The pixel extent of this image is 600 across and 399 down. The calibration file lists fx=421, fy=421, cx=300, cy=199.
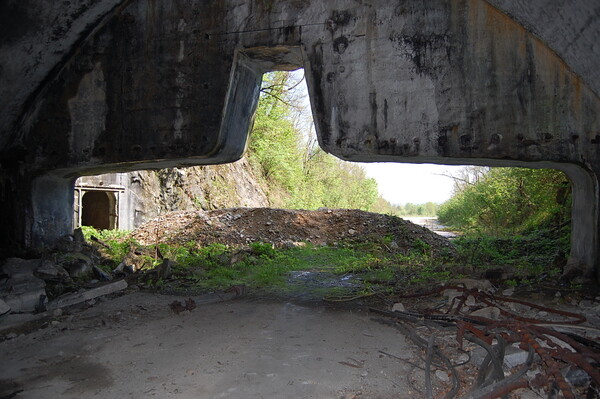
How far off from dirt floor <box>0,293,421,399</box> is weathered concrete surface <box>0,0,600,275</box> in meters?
1.85

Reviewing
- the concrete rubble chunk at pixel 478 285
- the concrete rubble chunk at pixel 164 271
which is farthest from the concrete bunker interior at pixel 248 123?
the concrete rubble chunk at pixel 164 271

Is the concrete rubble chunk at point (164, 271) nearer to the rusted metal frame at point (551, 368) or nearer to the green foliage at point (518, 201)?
the rusted metal frame at point (551, 368)

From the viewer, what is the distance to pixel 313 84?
4562mm

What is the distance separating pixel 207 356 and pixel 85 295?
2.58m

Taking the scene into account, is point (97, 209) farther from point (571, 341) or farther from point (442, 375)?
point (571, 341)

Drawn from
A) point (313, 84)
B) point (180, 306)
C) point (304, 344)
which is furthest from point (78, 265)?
point (313, 84)

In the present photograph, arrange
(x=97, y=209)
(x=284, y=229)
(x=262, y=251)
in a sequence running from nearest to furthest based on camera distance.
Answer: (x=262, y=251)
(x=284, y=229)
(x=97, y=209)

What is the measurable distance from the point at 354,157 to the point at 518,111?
167 centimetres

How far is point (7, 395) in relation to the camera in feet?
8.63

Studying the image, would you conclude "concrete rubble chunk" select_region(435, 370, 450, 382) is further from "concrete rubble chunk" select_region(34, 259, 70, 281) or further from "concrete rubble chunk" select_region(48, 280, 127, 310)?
"concrete rubble chunk" select_region(34, 259, 70, 281)

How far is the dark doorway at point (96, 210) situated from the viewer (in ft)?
49.2

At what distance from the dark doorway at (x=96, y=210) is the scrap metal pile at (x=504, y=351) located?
13.3m

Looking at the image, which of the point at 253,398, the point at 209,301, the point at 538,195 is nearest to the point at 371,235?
the point at 538,195

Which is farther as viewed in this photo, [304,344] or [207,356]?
[304,344]
